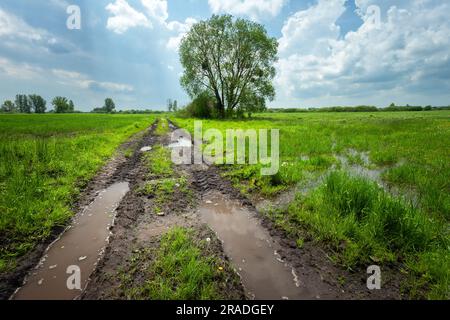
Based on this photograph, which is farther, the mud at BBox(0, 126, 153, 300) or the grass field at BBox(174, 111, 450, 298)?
the grass field at BBox(174, 111, 450, 298)

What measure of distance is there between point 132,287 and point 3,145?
10.5 m

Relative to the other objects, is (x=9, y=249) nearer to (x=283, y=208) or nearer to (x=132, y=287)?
(x=132, y=287)

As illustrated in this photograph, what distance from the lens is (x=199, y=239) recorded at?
13.5ft

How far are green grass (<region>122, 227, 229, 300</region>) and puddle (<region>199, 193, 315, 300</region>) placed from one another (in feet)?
1.50

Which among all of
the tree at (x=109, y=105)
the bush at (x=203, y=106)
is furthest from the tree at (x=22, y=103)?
the bush at (x=203, y=106)

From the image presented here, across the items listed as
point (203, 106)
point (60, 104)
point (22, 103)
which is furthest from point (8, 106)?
point (203, 106)

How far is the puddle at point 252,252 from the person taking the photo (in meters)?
3.08

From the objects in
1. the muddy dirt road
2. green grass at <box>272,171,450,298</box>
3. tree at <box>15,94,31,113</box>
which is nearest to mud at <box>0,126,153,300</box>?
the muddy dirt road

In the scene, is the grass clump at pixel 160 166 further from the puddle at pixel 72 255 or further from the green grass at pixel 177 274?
the green grass at pixel 177 274

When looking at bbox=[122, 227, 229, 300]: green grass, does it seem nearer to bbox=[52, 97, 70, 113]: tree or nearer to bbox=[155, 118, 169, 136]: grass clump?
bbox=[155, 118, 169, 136]: grass clump

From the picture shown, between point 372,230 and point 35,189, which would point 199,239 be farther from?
point 35,189

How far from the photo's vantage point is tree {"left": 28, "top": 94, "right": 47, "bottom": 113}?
13188cm

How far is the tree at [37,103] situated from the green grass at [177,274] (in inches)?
6615
